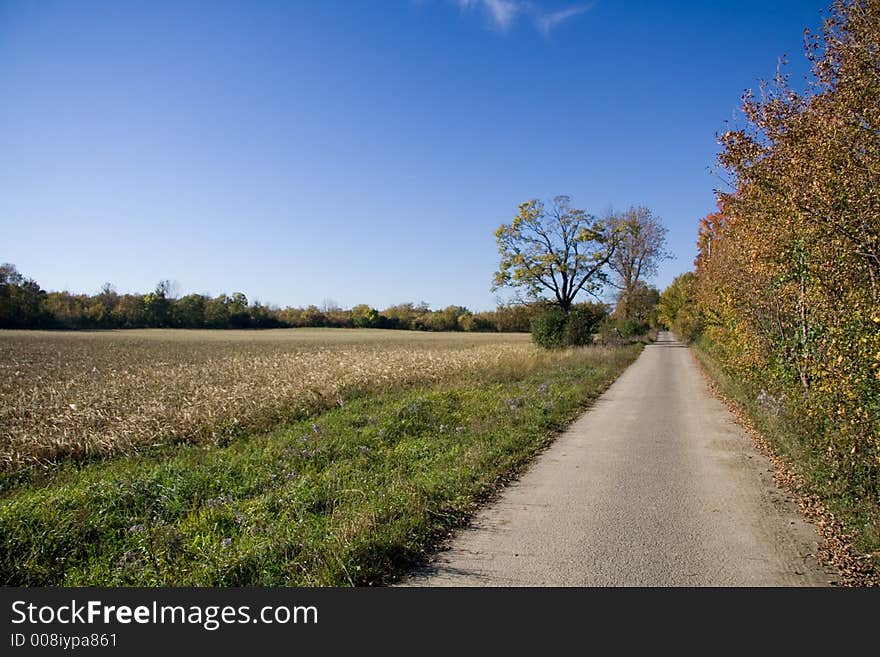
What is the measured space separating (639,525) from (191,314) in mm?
92019

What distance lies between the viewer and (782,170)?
754 centimetres

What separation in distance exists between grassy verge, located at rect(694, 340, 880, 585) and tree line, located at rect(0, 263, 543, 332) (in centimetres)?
5280

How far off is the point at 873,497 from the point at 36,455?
39.6 feet

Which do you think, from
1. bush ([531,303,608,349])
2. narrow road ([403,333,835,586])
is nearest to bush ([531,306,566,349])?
bush ([531,303,608,349])

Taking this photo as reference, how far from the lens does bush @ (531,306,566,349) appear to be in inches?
1264

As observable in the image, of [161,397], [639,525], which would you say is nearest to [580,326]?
[161,397]

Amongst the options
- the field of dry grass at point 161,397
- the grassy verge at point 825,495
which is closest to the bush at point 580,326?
the field of dry grass at point 161,397

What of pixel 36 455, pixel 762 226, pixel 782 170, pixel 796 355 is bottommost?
pixel 36 455

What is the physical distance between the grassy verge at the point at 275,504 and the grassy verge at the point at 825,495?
365 cm

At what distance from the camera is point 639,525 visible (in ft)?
18.0

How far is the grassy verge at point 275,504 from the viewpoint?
468 cm

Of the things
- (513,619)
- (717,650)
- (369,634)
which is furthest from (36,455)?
(717,650)

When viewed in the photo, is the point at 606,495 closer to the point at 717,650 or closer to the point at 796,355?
the point at 717,650

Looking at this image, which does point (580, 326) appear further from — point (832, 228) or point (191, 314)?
point (191, 314)
